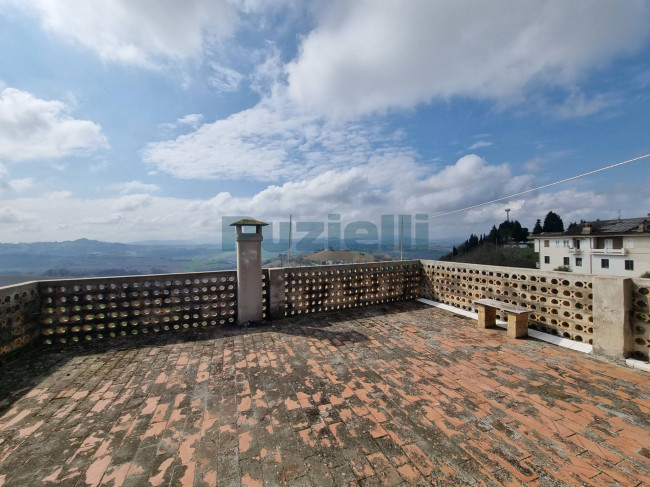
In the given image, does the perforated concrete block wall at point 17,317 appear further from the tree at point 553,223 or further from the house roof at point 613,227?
the tree at point 553,223

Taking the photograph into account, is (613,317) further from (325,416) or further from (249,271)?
(249,271)

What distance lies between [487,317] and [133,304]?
257 inches

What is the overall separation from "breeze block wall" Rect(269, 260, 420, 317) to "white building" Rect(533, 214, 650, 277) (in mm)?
21679

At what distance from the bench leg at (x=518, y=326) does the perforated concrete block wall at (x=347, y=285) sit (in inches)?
113

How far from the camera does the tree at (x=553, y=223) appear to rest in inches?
1524

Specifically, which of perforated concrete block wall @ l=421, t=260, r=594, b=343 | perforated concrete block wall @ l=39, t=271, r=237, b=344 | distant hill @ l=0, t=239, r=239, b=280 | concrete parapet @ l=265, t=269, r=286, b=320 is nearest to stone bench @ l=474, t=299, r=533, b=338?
perforated concrete block wall @ l=421, t=260, r=594, b=343

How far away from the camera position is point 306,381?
320cm

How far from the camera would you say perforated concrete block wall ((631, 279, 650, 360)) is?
348cm

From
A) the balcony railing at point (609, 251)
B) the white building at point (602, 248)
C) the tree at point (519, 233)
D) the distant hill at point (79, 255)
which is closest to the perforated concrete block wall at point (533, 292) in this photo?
the white building at point (602, 248)

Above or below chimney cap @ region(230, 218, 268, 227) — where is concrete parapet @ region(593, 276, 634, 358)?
below

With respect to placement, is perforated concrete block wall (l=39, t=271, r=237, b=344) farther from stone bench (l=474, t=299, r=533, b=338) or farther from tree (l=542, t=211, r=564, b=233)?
tree (l=542, t=211, r=564, b=233)

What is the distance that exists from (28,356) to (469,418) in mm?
5923

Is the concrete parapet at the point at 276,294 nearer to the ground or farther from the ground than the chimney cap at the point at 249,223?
nearer to the ground

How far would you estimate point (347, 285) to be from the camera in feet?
21.5
